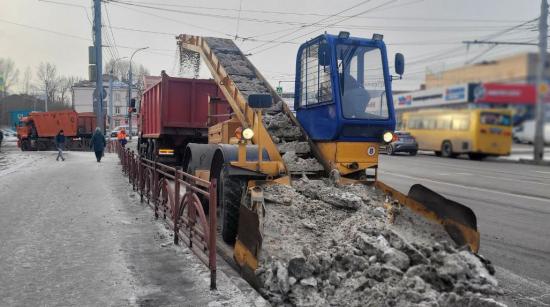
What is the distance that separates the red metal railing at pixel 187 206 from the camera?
4828 millimetres

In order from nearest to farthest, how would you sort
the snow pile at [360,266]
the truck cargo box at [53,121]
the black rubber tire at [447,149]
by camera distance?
the snow pile at [360,266] → the black rubber tire at [447,149] → the truck cargo box at [53,121]

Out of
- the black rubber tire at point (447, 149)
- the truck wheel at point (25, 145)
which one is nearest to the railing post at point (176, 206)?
the black rubber tire at point (447, 149)

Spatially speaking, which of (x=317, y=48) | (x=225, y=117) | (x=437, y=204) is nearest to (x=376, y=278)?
(x=437, y=204)

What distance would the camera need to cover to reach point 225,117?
9.77 meters

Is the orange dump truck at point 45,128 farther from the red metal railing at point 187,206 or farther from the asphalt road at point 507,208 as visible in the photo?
the red metal railing at point 187,206

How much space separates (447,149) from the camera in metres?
28.2

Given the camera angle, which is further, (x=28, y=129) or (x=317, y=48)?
(x=28, y=129)

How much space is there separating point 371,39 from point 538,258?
3704 mm

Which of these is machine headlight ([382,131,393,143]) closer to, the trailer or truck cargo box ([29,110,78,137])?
the trailer

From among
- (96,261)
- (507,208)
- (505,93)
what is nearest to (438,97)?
(505,93)

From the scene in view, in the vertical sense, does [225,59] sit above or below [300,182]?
above

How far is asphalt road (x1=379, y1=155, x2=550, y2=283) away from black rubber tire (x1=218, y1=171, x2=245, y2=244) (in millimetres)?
3399

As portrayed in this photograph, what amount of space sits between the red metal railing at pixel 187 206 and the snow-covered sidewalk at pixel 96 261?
0.69ft

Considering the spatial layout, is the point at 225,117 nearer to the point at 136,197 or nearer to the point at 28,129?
the point at 136,197
